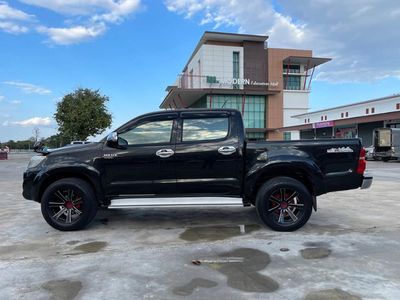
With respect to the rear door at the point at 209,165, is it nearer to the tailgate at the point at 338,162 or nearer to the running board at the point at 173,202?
the running board at the point at 173,202

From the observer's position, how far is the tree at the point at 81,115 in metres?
45.6

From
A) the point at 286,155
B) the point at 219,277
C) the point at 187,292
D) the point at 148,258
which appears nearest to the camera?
the point at 187,292

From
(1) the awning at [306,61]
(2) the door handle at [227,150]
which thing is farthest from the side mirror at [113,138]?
(1) the awning at [306,61]

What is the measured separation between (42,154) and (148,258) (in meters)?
3.12

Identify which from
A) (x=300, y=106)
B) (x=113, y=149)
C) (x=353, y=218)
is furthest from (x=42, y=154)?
(x=300, y=106)

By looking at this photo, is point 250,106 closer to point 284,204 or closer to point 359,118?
point 359,118

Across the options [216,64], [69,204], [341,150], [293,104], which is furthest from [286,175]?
[293,104]

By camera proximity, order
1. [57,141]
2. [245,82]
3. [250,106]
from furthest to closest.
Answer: [250,106], [245,82], [57,141]

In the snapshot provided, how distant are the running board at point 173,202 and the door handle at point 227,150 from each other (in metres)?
0.76

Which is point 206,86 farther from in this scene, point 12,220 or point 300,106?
point 12,220

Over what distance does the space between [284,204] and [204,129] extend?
6.00ft

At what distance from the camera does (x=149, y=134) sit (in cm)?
711

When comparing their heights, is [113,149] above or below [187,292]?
above

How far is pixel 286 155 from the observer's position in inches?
271
